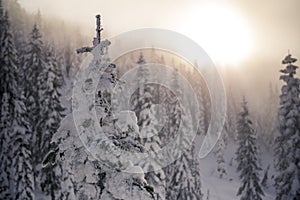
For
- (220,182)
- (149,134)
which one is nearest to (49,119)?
(149,134)

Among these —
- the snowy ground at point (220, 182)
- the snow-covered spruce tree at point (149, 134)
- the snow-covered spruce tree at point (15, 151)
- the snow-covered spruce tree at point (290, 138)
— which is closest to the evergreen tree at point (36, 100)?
the snow-covered spruce tree at point (15, 151)

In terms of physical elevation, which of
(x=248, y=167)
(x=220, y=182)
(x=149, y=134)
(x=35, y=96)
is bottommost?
(x=220, y=182)

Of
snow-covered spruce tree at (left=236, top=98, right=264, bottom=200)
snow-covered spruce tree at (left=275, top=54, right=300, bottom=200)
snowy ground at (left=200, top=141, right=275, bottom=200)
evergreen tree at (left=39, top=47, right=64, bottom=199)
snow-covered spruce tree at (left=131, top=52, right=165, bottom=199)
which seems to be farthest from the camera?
snowy ground at (left=200, top=141, right=275, bottom=200)

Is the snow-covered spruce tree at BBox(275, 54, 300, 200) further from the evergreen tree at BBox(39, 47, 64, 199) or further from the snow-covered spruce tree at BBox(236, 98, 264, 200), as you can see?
the evergreen tree at BBox(39, 47, 64, 199)

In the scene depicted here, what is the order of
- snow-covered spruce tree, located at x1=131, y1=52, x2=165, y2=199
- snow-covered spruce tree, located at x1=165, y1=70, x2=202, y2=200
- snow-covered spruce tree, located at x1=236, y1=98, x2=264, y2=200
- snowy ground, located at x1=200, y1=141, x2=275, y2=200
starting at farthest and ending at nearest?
1. snowy ground, located at x1=200, y1=141, x2=275, y2=200
2. snow-covered spruce tree, located at x1=236, y1=98, x2=264, y2=200
3. snow-covered spruce tree, located at x1=165, y1=70, x2=202, y2=200
4. snow-covered spruce tree, located at x1=131, y1=52, x2=165, y2=199

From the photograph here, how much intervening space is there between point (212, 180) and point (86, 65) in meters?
65.0

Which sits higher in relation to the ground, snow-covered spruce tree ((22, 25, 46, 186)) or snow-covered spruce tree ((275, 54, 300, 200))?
snow-covered spruce tree ((22, 25, 46, 186))

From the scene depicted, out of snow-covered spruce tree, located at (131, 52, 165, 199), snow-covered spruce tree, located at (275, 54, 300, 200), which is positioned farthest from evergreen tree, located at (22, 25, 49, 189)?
snow-covered spruce tree, located at (275, 54, 300, 200)

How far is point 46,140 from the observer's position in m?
38.9

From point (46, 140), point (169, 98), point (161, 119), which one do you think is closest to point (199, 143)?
point (169, 98)

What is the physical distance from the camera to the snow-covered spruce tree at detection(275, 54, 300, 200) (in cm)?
2741

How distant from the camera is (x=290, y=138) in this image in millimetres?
27578

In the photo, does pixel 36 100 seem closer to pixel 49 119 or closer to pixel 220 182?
pixel 49 119

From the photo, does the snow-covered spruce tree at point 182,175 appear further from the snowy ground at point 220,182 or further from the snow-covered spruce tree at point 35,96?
the snowy ground at point 220,182
